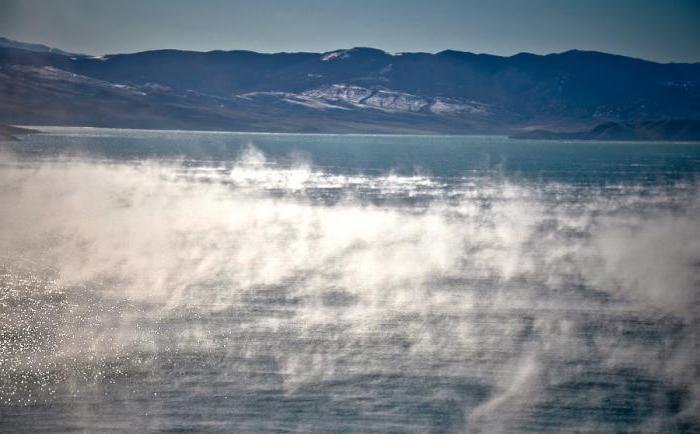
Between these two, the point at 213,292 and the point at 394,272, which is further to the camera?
the point at 394,272

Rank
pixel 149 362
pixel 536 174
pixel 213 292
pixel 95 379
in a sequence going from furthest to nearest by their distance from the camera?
pixel 536 174 < pixel 213 292 < pixel 149 362 < pixel 95 379

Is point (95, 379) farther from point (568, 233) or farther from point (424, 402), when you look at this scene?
point (568, 233)

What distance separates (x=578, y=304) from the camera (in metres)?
28.9

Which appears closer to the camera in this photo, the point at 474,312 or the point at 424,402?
the point at 424,402

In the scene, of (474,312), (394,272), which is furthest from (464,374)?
(394,272)

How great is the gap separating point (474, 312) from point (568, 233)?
2158cm

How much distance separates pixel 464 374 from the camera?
2067 centimetres

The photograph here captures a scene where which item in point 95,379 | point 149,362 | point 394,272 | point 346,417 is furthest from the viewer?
point 394,272

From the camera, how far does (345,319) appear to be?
85.5 ft

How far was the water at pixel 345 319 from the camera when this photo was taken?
1823cm

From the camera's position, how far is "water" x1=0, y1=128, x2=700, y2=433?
18234 millimetres

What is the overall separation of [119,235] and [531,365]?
26.7 metres

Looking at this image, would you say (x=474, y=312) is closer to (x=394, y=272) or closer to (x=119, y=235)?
(x=394, y=272)

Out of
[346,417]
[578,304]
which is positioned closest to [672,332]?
[578,304]
